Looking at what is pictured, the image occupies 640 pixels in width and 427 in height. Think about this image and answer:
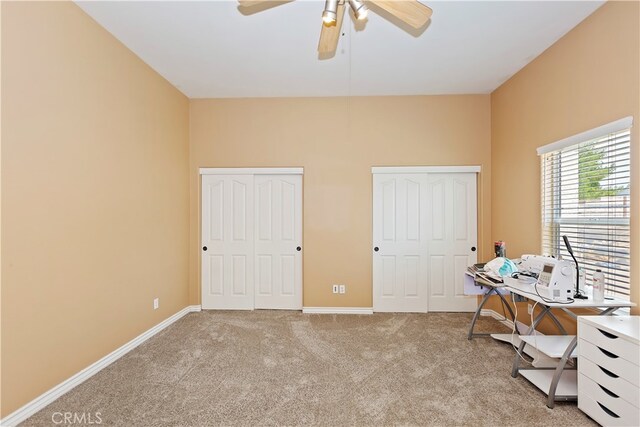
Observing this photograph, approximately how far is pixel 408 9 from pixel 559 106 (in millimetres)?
2050

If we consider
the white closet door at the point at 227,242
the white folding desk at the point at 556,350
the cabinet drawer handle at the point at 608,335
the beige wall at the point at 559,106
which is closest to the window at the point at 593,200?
the beige wall at the point at 559,106

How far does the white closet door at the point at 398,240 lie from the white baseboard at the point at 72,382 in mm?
2807

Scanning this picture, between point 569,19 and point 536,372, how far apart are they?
9.76ft

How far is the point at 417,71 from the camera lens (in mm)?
3318

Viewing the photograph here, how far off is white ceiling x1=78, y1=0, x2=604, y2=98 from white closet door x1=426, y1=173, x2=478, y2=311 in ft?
4.22

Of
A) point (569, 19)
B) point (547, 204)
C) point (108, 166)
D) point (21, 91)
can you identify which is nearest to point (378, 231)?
point (547, 204)

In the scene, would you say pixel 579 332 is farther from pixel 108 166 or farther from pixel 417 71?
pixel 108 166

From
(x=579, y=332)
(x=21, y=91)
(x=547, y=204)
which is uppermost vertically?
(x=21, y=91)

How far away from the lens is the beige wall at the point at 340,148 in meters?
3.95

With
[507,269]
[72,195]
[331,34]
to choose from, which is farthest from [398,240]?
[72,195]

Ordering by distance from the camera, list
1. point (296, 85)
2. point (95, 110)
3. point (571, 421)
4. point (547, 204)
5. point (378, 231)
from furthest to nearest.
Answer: point (378, 231)
point (296, 85)
point (547, 204)
point (95, 110)
point (571, 421)

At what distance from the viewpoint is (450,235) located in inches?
157

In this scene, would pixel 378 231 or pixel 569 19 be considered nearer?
pixel 569 19

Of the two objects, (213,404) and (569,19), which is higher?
(569,19)
